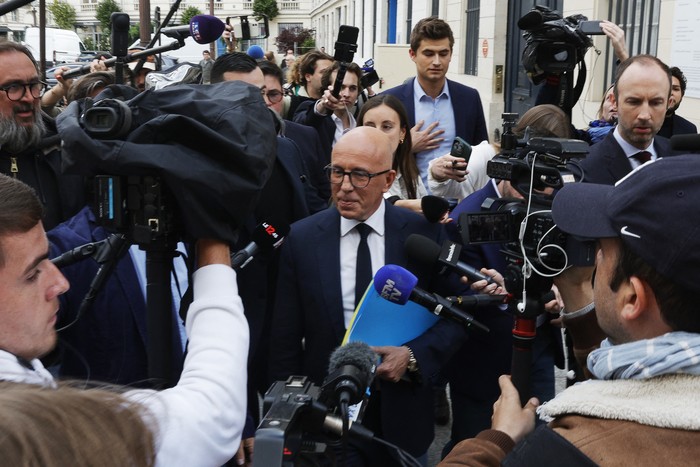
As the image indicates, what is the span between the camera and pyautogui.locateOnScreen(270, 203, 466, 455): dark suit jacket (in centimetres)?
284

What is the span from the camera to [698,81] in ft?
23.9

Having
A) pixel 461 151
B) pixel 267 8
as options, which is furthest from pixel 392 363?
pixel 267 8

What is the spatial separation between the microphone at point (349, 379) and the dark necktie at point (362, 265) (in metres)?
1.07

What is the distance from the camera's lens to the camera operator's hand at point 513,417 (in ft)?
6.00

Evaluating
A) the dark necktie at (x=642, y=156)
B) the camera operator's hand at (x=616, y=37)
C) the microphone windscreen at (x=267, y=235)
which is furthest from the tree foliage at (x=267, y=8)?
the microphone windscreen at (x=267, y=235)

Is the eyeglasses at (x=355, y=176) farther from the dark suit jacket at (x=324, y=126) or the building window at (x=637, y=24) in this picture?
the building window at (x=637, y=24)

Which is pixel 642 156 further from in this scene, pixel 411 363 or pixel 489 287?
pixel 411 363

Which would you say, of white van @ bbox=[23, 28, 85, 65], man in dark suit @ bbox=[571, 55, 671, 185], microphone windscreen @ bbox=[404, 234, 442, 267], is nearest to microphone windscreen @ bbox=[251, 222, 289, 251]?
microphone windscreen @ bbox=[404, 234, 442, 267]

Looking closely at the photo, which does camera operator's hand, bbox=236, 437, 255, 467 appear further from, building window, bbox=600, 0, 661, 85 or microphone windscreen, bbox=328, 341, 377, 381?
building window, bbox=600, 0, 661, 85

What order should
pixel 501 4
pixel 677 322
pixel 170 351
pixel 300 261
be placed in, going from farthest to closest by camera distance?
pixel 501 4 → pixel 300 261 → pixel 170 351 → pixel 677 322

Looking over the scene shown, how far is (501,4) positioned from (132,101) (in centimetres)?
1344

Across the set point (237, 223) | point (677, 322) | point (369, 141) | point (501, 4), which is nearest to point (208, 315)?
point (237, 223)

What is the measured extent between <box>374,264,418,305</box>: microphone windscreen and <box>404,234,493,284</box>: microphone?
26 centimetres

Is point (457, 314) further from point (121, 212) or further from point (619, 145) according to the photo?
point (619, 145)
